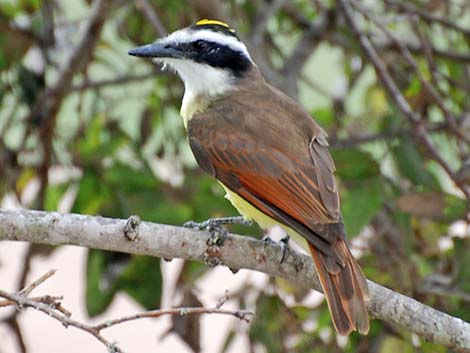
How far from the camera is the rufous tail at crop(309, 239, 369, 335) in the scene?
10.9 feet

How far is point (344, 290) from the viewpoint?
340 centimetres

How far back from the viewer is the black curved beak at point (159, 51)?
4051 millimetres

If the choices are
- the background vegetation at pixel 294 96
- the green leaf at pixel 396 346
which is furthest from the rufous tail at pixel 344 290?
the green leaf at pixel 396 346

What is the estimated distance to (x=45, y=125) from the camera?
4.73 m

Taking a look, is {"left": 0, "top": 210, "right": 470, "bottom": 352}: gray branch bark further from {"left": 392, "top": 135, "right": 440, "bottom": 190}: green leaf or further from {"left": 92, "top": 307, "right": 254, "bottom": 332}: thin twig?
{"left": 392, "top": 135, "right": 440, "bottom": 190}: green leaf

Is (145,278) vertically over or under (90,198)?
under

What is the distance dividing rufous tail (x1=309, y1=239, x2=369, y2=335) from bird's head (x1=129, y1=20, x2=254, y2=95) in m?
1.03

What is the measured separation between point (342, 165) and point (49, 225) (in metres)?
1.55

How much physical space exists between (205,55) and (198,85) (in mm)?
127

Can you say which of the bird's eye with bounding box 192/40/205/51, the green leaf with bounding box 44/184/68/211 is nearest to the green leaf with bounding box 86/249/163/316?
the green leaf with bounding box 44/184/68/211

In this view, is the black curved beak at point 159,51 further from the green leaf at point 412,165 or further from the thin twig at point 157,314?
the thin twig at point 157,314

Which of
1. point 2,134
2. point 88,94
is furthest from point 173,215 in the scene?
point 88,94

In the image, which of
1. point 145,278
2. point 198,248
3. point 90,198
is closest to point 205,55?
point 90,198

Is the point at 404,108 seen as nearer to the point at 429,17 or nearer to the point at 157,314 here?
the point at 429,17
